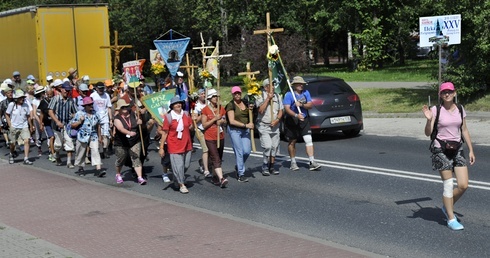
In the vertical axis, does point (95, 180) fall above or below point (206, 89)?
below

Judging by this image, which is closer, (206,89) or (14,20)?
(206,89)

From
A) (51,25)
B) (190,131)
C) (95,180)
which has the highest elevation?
(51,25)

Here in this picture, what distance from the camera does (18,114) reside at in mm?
17109

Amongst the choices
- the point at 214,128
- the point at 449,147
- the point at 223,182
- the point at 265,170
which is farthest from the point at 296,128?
the point at 449,147

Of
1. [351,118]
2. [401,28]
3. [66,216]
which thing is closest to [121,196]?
[66,216]

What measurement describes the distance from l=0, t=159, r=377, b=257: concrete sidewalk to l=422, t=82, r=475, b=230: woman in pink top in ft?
4.93

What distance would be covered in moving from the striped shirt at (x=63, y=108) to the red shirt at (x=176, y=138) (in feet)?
14.2

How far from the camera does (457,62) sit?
918 inches

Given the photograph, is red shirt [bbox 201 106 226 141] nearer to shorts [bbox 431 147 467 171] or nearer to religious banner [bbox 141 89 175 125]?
religious banner [bbox 141 89 175 125]

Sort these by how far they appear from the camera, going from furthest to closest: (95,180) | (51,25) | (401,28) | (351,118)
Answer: (401,28) → (51,25) → (351,118) → (95,180)

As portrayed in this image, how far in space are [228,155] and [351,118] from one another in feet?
11.2

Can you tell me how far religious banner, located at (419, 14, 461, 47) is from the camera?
2073 cm

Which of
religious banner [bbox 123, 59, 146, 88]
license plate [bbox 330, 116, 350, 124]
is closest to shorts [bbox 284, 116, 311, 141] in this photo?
religious banner [bbox 123, 59, 146, 88]

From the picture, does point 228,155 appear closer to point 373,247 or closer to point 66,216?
point 66,216
